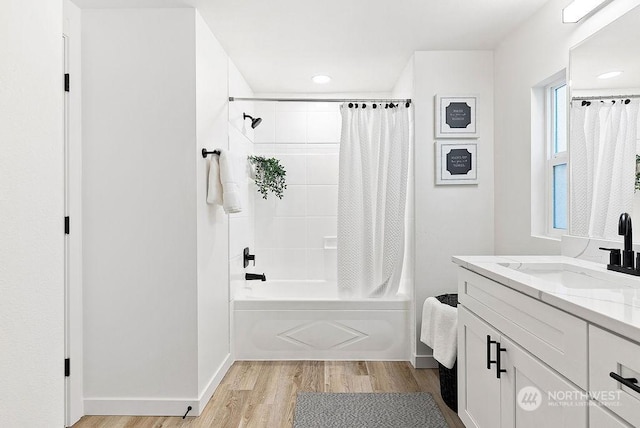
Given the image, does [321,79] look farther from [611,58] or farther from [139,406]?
[139,406]

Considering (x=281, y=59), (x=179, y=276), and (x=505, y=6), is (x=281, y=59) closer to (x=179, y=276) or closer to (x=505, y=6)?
(x=505, y=6)

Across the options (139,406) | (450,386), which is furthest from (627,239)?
(139,406)

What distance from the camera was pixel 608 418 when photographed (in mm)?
1062

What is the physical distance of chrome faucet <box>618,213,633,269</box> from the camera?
5.62 feet

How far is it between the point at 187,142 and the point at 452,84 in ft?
6.38

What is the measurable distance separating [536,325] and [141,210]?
207cm

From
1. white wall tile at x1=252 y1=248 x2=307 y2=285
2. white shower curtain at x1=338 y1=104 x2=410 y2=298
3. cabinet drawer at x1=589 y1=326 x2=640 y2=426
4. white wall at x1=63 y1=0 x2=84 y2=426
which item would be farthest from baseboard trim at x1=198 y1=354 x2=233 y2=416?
cabinet drawer at x1=589 y1=326 x2=640 y2=426

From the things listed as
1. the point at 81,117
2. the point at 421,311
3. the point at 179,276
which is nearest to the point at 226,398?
the point at 179,276

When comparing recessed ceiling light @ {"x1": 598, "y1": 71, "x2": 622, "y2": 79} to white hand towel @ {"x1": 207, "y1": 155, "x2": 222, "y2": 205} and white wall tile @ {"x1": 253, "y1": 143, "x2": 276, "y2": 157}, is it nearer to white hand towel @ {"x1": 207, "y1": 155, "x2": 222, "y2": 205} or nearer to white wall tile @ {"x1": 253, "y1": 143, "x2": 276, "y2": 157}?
white hand towel @ {"x1": 207, "y1": 155, "x2": 222, "y2": 205}

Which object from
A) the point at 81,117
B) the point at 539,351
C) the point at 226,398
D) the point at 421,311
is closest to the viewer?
the point at 539,351

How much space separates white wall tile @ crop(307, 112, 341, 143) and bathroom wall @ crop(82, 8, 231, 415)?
2082mm

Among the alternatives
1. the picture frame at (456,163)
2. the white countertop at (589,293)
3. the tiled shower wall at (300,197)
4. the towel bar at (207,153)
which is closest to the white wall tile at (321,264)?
the tiled shower wall at (300,197)

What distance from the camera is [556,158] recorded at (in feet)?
8.37

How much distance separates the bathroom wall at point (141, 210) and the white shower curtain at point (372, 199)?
1.25 meters
